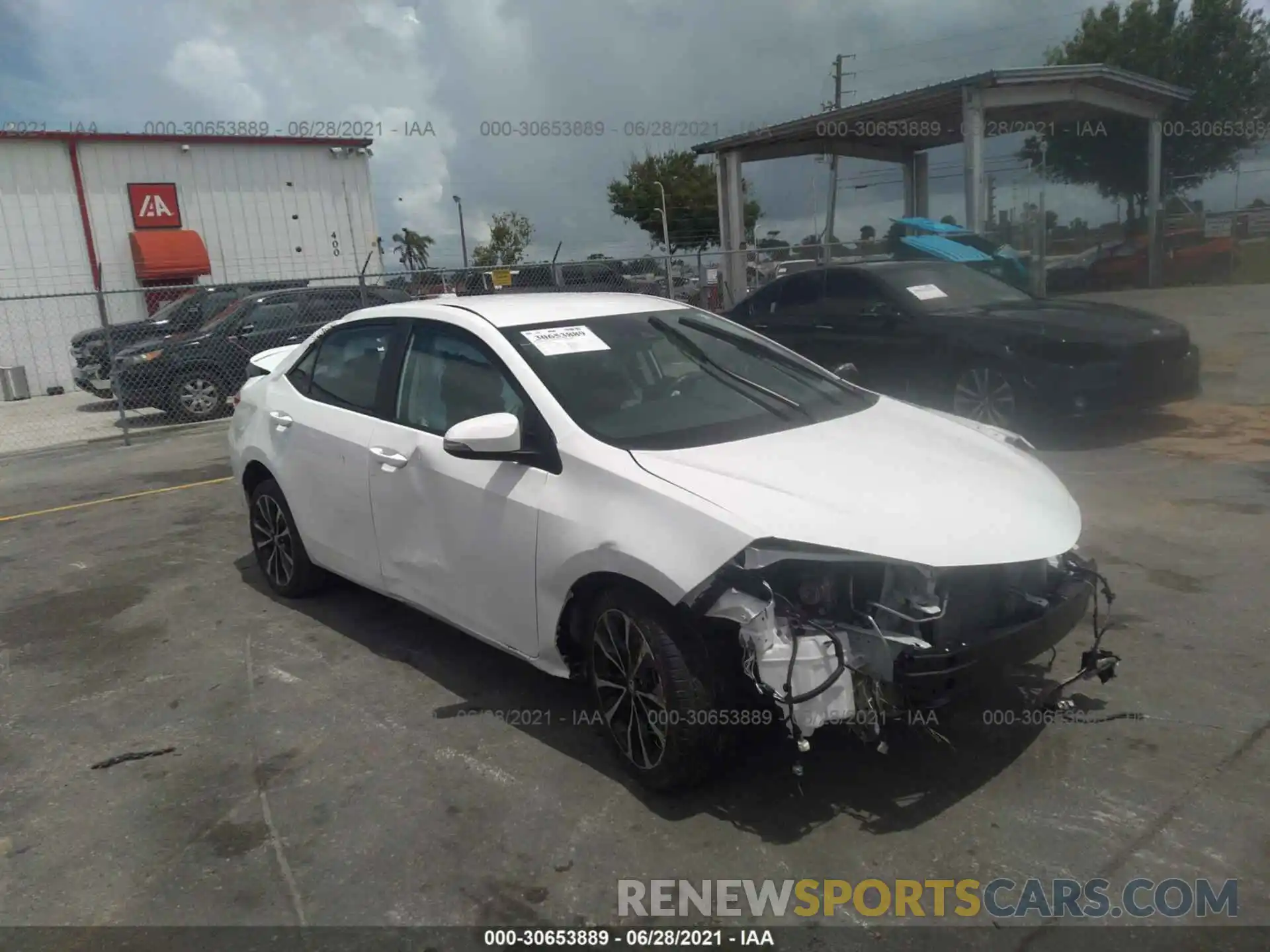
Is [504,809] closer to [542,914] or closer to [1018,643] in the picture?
[542,914]

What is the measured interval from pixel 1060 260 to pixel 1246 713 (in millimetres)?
21389

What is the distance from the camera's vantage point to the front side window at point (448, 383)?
3879 mm

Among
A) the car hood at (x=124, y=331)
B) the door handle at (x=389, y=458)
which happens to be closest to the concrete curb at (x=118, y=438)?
the car hood at (x=124, y=331)

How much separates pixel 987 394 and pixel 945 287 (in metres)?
1.36

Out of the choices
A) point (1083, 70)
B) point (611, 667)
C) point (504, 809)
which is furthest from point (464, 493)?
point (1083, 70)

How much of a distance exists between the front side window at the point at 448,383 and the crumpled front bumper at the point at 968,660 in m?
1.71

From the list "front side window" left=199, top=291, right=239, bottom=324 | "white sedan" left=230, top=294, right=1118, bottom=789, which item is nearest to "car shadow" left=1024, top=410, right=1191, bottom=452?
"white sedan" left=230, top=294, right=1118, bottom=789

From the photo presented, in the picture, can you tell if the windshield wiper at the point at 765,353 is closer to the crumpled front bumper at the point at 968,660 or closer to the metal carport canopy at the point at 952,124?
the crumpled front bumper at the point at 968,660

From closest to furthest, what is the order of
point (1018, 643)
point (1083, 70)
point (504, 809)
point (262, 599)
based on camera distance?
1. point (1018, 643)
2. point (504, 809)
3. point (262, 599)
4. point (1083, 70)

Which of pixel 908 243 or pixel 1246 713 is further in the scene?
pixel 908 243

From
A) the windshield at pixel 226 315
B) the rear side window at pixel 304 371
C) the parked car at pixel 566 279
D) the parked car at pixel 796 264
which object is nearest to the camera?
the rear side window at pixel 304 371

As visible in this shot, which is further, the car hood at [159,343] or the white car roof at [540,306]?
the car hood at [159,343]

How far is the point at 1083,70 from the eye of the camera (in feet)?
52.5

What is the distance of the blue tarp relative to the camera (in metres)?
13.4
